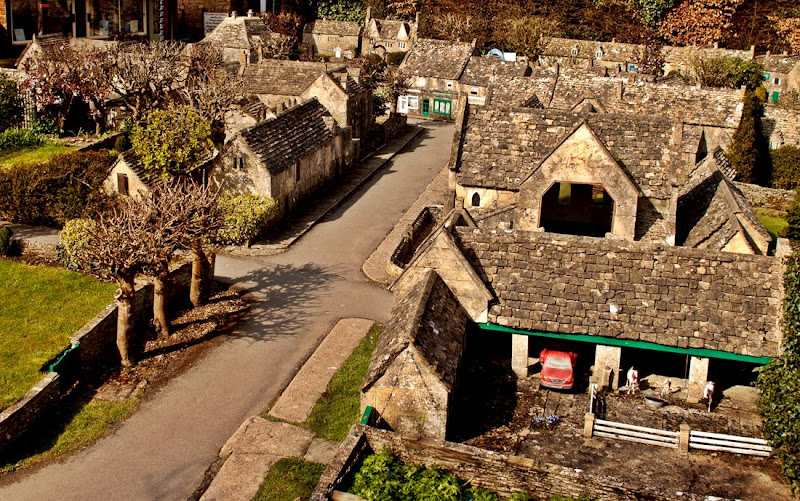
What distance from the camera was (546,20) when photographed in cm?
9031

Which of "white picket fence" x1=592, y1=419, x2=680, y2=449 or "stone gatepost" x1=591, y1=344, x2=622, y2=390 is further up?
"stone gatepost" x1=591, y1=344, x2=622, y2=390

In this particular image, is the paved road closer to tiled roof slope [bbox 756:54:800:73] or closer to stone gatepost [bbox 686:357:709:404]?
stone gatepost [bbox 686:357:709:404]

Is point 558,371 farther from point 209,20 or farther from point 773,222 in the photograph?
point 209,20

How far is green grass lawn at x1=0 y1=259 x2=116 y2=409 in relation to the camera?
88.0ft

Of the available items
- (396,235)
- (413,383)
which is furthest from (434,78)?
(413,383)

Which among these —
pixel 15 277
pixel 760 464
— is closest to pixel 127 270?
pixel 15 277

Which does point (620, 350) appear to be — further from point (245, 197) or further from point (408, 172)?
point (408, 172)

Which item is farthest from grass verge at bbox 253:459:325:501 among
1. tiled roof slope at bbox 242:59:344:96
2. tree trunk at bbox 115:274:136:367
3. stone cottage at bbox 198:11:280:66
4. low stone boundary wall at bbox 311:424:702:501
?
stone cottage at bbox 198:11:280:66

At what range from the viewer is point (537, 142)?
109 feet

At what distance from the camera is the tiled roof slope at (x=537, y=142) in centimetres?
3174

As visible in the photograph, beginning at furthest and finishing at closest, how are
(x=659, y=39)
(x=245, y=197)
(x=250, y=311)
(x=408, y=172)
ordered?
(x=659, y=39) < (x=408, y=172) < (x=245, y=197) < (x=250, y=311)

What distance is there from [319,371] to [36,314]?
419 inches

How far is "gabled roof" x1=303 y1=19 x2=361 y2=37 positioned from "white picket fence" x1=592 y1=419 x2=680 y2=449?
70691mm

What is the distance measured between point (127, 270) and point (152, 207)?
108 inches
